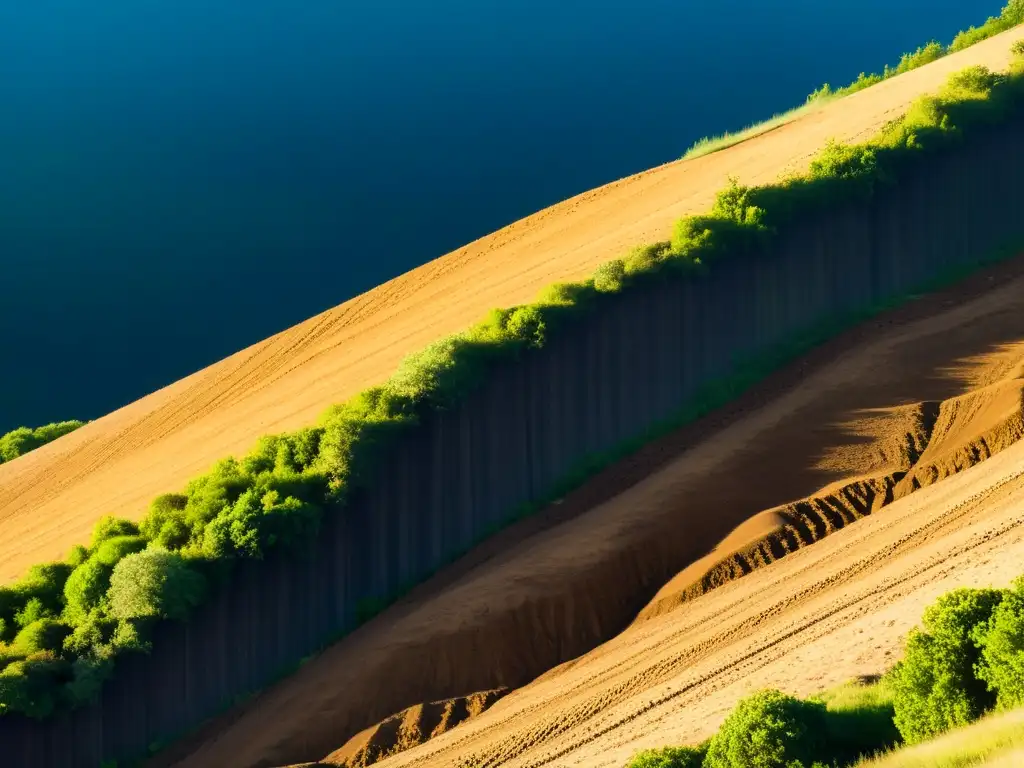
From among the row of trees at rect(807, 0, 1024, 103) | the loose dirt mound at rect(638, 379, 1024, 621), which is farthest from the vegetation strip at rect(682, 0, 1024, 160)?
the loose dirt mound at rect(638, 379, 1024, 621)

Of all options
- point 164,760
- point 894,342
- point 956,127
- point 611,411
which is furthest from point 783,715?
point 956,127

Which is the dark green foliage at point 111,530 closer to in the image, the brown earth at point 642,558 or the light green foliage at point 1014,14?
the brown earth at point 642,558

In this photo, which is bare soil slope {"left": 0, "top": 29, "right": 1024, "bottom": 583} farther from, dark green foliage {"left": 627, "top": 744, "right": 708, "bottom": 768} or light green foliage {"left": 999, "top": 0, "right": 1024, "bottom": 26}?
dark green foliage {"left": 627, "top": 744, "right": 708, "bottom": 768}

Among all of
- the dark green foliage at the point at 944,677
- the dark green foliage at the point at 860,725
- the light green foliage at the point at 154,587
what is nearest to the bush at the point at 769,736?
the dark green foliage at the point at 860,725

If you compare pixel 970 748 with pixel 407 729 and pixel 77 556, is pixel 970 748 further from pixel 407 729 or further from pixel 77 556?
pixel 77 556

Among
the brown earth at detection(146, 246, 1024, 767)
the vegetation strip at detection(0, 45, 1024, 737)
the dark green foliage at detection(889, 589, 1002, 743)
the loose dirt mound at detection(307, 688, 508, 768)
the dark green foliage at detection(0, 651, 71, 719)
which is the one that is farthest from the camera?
the vegetation strip at detection(0, 45, 1024, 737)
